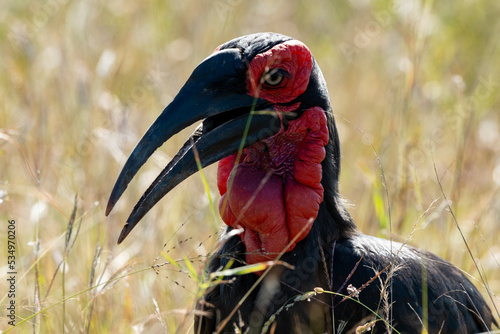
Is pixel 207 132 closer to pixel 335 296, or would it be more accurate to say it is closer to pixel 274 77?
pixel 274 77

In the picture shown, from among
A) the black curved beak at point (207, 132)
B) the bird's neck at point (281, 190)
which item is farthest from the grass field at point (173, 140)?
the black curved beak at point (207, 132)

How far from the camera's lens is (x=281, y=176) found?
3037 millimetres

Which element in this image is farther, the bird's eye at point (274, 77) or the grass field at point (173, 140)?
the grass field at point (173, 140)

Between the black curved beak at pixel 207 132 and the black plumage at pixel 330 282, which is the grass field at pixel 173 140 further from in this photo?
the black curved beak at pixel 207 132

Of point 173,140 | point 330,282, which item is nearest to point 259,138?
point 330,282

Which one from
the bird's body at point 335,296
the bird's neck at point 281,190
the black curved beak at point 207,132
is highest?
the black curved beak at point 207,132

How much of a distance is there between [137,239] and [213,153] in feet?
5.48

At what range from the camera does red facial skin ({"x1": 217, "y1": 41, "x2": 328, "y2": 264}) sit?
2910 millimetres

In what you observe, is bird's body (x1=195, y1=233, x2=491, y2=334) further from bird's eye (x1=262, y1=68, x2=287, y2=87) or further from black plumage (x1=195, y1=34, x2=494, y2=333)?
bird's eye (x1=262, y1=68, x2=287, y2=87)

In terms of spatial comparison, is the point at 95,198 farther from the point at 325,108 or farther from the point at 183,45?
the point at 183,45

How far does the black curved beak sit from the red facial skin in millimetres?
75

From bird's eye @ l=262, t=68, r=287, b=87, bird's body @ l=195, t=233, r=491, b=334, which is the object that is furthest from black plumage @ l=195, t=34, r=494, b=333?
bird's eye @ l=262, t=68, r=287, b=87

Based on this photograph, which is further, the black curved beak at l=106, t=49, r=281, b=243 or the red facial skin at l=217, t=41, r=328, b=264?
the red facial skin at l=217, t=41, r=328, b=264

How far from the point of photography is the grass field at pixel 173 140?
3.64m
